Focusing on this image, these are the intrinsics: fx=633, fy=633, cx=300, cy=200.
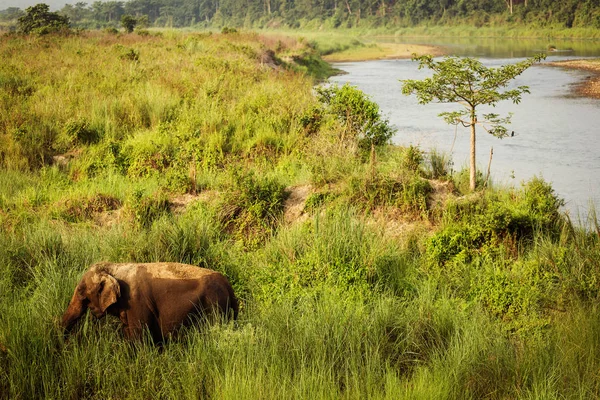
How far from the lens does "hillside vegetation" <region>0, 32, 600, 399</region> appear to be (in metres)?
4.53

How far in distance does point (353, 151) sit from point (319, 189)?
134 cm

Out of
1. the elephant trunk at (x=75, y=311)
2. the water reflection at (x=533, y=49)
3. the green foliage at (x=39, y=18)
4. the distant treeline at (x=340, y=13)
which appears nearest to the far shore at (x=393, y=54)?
the water reflection at (x=533, y=49)

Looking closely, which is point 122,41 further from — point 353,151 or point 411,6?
point 411,6

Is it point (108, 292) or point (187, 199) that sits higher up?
point (108, 292)

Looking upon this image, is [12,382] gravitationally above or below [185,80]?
below

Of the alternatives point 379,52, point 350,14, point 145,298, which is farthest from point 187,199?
point 350,14

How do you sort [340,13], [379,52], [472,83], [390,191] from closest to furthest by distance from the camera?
[390,191]
[472,83]
[379,52]
[340,13]

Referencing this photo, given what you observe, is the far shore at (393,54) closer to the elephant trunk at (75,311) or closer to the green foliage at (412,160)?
the green foliage at (412,160)

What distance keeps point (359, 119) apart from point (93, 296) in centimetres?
732

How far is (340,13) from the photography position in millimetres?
80438

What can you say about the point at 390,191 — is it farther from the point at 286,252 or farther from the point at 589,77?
the point at 589,77

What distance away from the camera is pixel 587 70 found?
90.1 feet

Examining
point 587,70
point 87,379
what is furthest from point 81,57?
point 587,70

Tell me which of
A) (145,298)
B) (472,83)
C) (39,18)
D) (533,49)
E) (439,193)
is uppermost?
(39,18)
